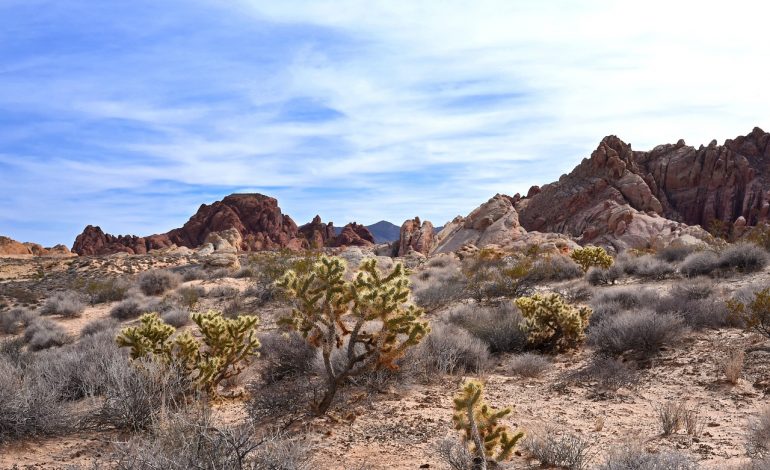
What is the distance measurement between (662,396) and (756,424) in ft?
6.19

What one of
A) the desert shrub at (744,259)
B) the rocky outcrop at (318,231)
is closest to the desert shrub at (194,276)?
the desert shrub at (744,259)

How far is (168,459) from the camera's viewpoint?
3.54 metres

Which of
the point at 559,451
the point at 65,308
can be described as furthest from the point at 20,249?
the point at 559,451

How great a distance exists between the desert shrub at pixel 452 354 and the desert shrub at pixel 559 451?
2.85 m

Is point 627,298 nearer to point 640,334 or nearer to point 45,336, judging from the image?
point 640,334

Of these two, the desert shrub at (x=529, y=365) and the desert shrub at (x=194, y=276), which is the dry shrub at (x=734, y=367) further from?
the desert shrub at (x=194, y=276)

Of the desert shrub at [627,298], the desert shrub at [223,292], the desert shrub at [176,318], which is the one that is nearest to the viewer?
the desert shrub at [627,298]

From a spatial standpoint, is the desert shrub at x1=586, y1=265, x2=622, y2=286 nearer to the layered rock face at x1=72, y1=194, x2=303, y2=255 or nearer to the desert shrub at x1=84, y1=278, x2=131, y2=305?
the desert shrub at x1=84, y1=278, x2=131, y2=305

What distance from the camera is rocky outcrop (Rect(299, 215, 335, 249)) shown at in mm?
95500

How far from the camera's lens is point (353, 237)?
94.5 meters

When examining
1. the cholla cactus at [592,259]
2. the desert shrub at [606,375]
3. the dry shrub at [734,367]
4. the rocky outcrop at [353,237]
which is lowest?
the desert shrub at [606,375]

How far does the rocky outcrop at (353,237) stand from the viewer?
92.7 meters

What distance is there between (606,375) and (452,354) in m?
2.28

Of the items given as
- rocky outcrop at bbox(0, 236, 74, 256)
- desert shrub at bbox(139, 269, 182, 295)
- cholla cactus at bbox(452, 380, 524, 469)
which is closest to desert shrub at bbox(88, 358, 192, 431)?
cholla cactus at bbox(452, 380, 524, 469)
